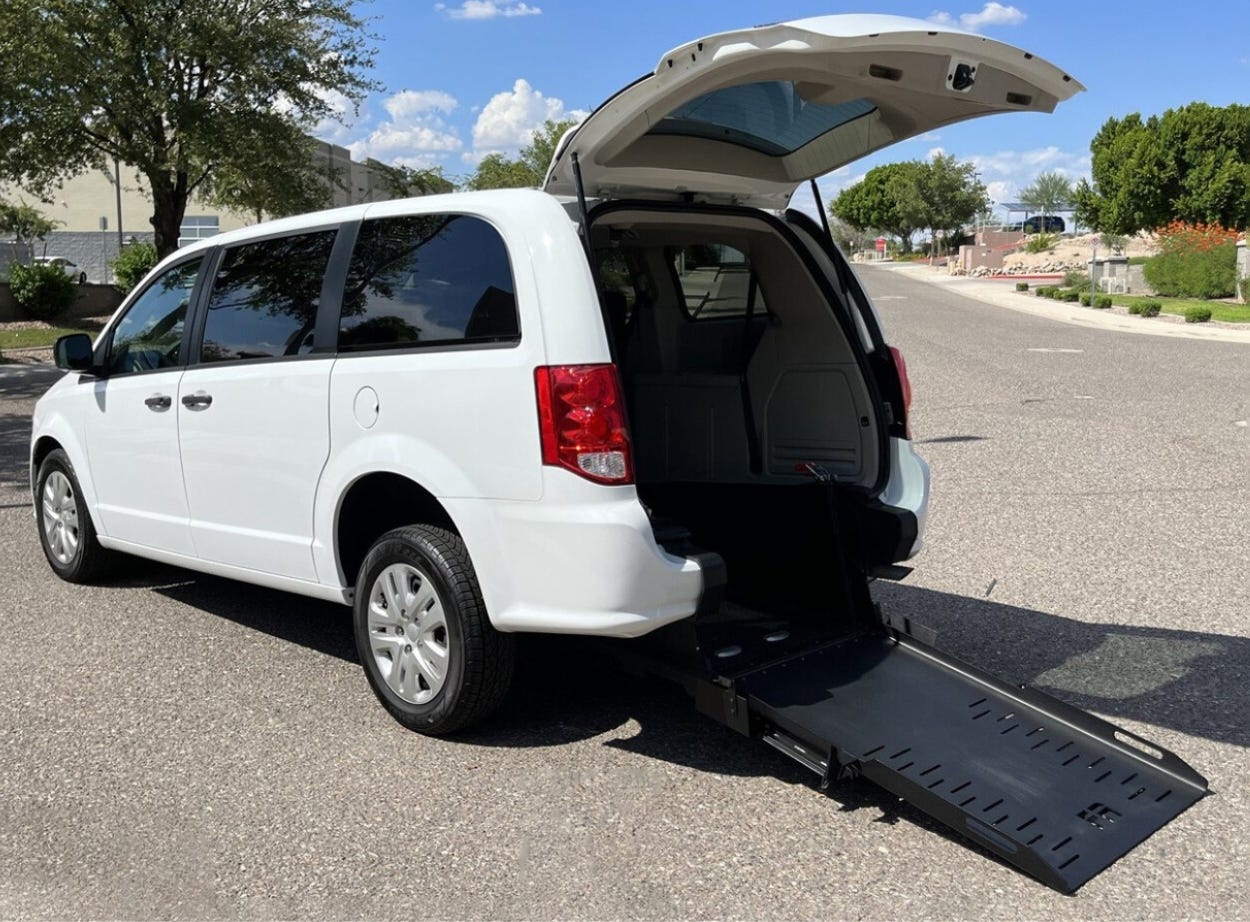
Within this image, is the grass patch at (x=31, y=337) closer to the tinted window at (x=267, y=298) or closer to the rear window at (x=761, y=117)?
the tinted window at (x=267, y=298)

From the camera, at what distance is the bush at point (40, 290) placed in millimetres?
26734

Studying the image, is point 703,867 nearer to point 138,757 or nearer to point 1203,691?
point 138,757

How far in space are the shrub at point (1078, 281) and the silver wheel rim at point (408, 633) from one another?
4075cm

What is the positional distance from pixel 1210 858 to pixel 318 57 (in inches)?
1020

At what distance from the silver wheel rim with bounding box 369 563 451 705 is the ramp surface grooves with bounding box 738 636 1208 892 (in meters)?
1.11

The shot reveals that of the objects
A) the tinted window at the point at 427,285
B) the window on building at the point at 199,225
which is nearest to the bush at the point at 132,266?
the tinted window at the point at 427,285

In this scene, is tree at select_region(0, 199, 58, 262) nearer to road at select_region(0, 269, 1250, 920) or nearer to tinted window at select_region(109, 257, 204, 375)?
tinted window at select_region(109, 257, 204, 375)

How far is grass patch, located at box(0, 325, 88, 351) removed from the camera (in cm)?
2225

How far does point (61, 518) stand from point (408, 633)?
122 inches

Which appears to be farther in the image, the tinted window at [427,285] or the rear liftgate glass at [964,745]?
the tinted window at [427,285]

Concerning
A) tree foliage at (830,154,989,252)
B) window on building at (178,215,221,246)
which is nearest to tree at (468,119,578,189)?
window on building at (178,215,221,246)

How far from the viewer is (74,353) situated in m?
5.87

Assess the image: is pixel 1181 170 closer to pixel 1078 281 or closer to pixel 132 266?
pixel 1078 281

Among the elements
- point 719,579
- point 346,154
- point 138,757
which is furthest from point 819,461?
point 346,154
